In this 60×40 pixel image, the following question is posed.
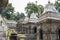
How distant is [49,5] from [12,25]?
1307cm

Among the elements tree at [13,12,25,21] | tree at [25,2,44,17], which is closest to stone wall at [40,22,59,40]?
tree at [25,2,44,17]

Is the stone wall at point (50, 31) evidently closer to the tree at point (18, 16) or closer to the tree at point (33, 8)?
the tree at point (33, 8)

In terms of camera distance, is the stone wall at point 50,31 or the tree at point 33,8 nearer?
the stone wall at point 50,31

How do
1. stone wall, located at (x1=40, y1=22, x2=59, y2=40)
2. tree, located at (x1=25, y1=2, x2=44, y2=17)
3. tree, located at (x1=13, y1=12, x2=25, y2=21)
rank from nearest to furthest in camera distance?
stone wall, located at (x1=40, y1=22, x2=59, y2=40) → tree, located at (x1=25, y1=2, x2=44, y2=17) → tree, located at (x1=13, y1=12, x2=25, y2=21)

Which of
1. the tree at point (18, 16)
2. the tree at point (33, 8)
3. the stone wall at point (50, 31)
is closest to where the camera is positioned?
the stone wall at point (50, 31)

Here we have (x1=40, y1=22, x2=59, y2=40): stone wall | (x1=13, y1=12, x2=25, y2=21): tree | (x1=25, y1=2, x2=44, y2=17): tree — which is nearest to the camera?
(x1=40, y1=22, x2=59, y2=40): stone wall

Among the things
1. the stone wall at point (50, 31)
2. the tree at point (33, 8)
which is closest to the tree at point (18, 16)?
the tree at point (33, 8)

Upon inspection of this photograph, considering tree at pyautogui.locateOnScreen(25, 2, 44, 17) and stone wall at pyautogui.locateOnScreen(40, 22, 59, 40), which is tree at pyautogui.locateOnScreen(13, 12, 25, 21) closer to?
tree at pyautogui.locateOnScreen(25, 2, 44, 17)

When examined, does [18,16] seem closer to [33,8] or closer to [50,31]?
[33,8]

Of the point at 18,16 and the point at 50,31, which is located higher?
the point at 50,31

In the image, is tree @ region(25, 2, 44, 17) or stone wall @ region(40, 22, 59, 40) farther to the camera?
tree @ region(25, 2, 44, 17)

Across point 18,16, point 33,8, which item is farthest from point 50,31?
point 18,16

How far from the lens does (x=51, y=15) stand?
14.0m

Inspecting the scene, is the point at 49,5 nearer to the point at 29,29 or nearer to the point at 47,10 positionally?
the point at 47,10
